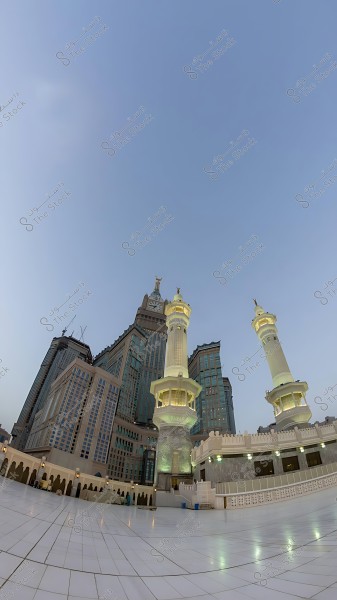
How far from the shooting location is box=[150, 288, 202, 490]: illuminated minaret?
33562 mm

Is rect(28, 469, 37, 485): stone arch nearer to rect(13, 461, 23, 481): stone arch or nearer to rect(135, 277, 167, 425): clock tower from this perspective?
rect(13, 461, 23, 481): stone arch

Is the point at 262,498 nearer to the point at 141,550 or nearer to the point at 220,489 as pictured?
the point at 220,489

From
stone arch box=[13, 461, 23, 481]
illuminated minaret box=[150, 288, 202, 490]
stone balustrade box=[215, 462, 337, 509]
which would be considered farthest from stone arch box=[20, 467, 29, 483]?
illuminated minaret box=[150, 288, 202, 490]

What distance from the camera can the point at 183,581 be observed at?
396cm

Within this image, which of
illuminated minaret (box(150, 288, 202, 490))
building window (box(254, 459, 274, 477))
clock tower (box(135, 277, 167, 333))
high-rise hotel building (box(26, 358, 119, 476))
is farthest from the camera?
clock tower (box(135, 277, 167, 333))

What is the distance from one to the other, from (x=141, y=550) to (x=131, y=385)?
77.8m

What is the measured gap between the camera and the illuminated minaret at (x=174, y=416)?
110 feet

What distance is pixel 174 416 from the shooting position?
123ft

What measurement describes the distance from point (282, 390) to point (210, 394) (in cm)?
4054

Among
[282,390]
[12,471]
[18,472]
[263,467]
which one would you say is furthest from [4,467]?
[282,390]

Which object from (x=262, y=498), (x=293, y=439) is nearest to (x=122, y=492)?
(x=262, y=498)

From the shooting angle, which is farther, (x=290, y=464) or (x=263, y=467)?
(x=290, y=464)

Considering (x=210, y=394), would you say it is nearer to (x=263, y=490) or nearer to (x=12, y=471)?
(x=263, y=490)

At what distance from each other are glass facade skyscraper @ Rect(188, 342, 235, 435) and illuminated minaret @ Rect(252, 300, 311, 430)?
109 feet
